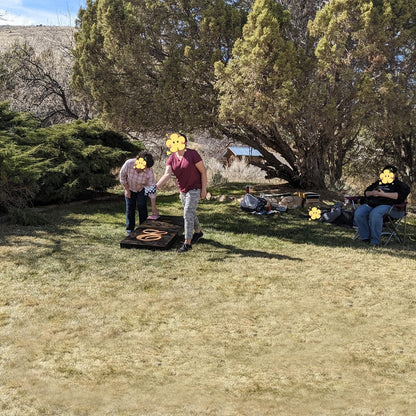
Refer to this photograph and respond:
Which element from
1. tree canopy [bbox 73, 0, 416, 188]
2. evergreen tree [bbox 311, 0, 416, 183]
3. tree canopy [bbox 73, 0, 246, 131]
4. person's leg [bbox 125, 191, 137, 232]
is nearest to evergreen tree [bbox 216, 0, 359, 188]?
tree canopy [bbox 73, 0, 416, 188]

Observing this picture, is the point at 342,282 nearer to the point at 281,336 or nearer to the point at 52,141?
the point at 281,336

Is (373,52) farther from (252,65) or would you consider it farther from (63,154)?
(63,154)

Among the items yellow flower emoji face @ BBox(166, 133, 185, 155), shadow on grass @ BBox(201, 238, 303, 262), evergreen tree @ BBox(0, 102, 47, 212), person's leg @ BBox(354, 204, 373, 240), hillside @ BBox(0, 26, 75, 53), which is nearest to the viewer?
yellow flower emoji face @ BBox(166, 133, 185, 155)

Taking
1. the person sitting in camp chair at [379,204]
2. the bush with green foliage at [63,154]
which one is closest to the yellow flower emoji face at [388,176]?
the person sitting in camp chair at [379,204]

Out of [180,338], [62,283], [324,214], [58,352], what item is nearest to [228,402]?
[180,338]

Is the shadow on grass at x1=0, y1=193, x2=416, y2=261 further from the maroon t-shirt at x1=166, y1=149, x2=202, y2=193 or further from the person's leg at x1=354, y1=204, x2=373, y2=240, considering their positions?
the maroon t-shirt at x1=166, y1=149, x2=202, y2=193

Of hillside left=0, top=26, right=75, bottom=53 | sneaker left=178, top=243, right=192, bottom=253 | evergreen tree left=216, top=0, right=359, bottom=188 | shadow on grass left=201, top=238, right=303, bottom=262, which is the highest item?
hillside left=0, top=26, right=75, bottom=53

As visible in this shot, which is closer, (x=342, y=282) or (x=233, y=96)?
(x=342, y=282)

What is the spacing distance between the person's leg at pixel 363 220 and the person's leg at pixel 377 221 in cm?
14

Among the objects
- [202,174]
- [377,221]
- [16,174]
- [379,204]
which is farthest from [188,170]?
[16,174]

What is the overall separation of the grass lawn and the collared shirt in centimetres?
103

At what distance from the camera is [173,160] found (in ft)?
21.3

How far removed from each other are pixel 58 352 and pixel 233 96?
6941 mm

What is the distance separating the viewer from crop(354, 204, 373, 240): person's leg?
7.73m
